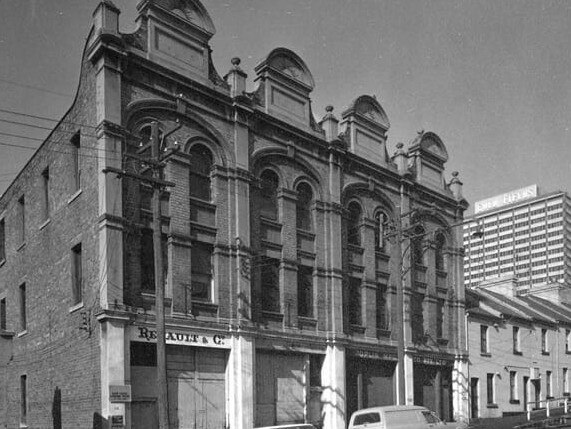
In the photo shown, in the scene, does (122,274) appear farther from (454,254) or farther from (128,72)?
(454,254)

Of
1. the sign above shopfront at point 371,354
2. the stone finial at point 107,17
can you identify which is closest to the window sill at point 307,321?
the sign above shopfront at point 371,354

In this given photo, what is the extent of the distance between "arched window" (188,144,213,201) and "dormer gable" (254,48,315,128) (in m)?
3.55

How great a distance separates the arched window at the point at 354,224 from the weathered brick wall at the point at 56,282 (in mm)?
11985

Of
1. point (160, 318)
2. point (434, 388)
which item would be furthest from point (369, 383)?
point (160, 318)

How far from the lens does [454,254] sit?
3597 cm

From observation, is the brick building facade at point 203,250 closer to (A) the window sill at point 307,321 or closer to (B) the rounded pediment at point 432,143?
(A) the window sill at point 307,321

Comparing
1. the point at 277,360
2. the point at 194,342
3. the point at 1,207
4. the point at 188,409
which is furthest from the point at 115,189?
the point at 1,207

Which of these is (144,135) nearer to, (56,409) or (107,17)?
(107,17)

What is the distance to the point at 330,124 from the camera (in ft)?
93.4

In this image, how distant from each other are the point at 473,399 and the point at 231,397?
17.9m

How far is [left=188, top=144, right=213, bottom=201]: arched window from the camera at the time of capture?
22.9m

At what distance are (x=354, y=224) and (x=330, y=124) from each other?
4485mm

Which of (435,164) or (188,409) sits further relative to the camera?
(435,164)

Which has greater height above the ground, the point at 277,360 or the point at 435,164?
the point at 435,164
